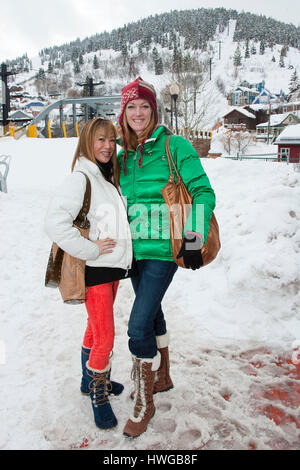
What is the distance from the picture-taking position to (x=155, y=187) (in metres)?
2.16

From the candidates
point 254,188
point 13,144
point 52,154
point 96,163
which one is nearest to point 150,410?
point 96,163

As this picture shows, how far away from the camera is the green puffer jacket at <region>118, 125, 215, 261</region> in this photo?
205 centimetres

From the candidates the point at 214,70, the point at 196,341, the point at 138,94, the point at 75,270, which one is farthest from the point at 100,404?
the point at 214,70

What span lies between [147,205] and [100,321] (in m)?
0.85

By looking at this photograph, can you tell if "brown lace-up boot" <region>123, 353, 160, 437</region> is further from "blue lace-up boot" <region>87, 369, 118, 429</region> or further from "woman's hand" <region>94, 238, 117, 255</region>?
"woman's hand" <region>94, 238, 117, 255</region>

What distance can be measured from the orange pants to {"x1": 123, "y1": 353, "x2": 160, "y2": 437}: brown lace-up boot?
8.9 inches

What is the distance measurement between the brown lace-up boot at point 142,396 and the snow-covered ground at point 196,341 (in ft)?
0.28

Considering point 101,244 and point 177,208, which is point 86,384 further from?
point 177,208

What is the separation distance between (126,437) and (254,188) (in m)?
5.39

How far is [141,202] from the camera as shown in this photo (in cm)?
222

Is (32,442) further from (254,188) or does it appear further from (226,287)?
(254,188)

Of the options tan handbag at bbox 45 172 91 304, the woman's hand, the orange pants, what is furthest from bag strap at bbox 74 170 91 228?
the orange pants

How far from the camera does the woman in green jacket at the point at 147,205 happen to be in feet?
6.91

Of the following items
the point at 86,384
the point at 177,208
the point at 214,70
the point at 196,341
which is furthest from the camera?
the point at 214,70
